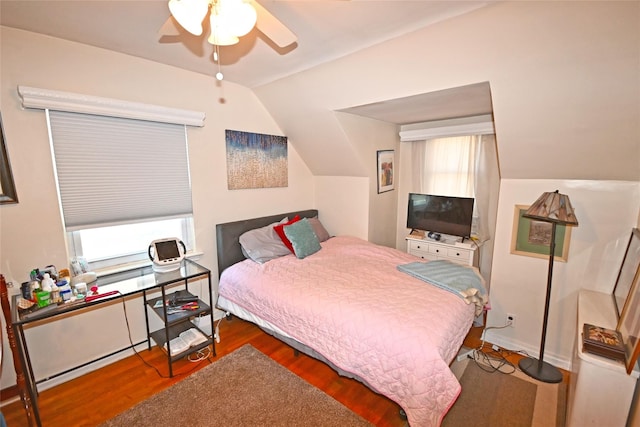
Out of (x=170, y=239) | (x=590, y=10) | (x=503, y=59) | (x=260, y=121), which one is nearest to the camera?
(x=590, y=10)

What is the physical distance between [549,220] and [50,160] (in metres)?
3.61

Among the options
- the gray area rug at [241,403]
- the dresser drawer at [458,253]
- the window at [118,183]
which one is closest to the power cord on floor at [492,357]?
the dresser drawer at [458,253]

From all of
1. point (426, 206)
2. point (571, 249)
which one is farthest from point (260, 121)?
point (571, 249)

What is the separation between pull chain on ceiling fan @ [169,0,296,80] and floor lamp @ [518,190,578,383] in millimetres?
2110

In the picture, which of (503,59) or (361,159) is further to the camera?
(361,159)

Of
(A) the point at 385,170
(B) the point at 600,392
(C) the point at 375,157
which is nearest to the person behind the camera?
(B) the point at 600,392

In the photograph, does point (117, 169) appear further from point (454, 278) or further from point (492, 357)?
point (492, 357)

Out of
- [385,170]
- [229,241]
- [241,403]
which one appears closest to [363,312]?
[241,403]

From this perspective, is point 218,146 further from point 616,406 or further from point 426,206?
point 616,406

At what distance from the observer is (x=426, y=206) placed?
137 inches

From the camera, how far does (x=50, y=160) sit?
78.2 inches

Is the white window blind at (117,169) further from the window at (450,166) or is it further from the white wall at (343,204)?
the window at (450,166)

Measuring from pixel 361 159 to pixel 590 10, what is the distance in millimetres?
2123

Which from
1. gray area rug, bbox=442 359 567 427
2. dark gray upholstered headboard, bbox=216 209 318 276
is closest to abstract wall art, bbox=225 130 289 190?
dark gray upholstered headboard, bbox=216 209 318 276
